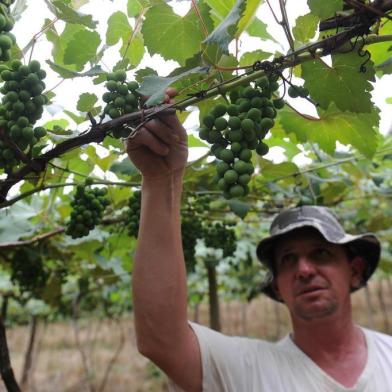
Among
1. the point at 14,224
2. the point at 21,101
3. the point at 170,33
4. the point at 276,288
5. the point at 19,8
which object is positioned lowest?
the point at 276,288

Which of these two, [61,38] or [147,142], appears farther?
[61,38]

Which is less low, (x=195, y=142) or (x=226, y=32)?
(x=195, y=142)

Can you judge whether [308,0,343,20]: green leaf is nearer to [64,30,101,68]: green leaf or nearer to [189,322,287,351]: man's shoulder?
[64,30,101,68]: green leaf

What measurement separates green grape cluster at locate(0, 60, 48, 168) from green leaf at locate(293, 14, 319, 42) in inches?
23.1

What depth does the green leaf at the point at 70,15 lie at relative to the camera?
113cm

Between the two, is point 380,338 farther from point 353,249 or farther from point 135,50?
point 135,50

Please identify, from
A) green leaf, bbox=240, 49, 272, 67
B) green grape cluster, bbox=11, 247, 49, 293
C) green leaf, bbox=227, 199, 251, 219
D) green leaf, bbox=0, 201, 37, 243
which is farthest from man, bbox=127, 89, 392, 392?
green grape cluster, bbox=11, 247, 49, 293

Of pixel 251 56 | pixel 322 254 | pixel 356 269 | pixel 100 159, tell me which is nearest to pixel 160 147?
pixel 251 56

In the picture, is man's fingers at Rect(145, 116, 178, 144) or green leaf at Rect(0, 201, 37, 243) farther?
green leaf at Rect(0, 201, 37, 243)

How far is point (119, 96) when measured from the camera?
3.42ft

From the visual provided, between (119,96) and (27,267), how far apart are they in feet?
5.38

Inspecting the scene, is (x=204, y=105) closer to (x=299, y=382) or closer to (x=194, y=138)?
(x=194, y=138)

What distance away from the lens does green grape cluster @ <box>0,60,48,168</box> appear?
3.31 ft

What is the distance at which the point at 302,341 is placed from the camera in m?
2.15
